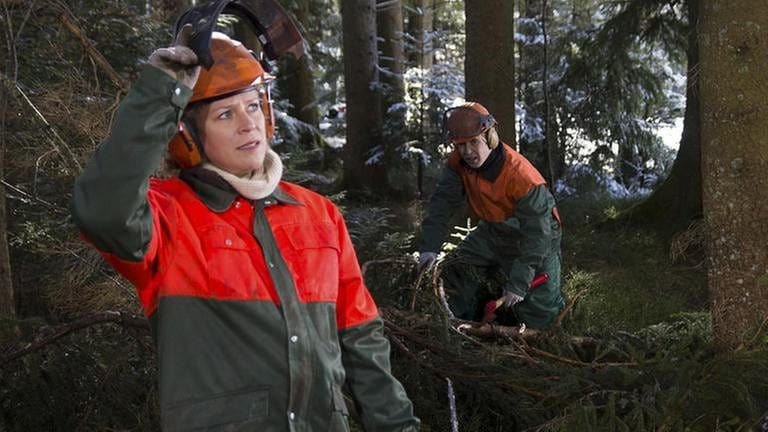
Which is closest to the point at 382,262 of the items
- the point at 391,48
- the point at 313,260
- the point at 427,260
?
the point at 427,260

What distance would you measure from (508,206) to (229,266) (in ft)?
12.9

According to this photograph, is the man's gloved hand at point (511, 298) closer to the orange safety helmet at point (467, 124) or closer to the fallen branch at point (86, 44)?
the orange safety helmet at point (467, 124)

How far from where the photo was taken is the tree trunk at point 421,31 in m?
15.7

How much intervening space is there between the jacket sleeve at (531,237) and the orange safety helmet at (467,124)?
0.56m

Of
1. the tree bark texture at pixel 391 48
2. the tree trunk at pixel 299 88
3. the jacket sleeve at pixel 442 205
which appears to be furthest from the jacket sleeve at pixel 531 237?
the tree trunk at pixel 299 88

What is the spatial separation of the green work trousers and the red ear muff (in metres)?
3.88

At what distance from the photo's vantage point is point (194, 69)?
6.29 feet

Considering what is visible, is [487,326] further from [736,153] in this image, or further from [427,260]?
[736,153]

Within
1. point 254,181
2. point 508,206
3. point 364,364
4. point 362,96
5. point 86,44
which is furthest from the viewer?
point 362,96

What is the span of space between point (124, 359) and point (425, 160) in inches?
394

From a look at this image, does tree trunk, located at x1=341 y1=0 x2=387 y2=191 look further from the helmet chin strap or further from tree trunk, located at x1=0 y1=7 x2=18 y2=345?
the helmet chin strap

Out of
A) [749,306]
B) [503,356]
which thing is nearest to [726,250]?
[749,306]

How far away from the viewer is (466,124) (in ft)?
17.9

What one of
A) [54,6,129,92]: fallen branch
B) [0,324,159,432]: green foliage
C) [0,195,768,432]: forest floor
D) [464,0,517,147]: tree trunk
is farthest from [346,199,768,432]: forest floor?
[464,0,517,147]: tree trunk
